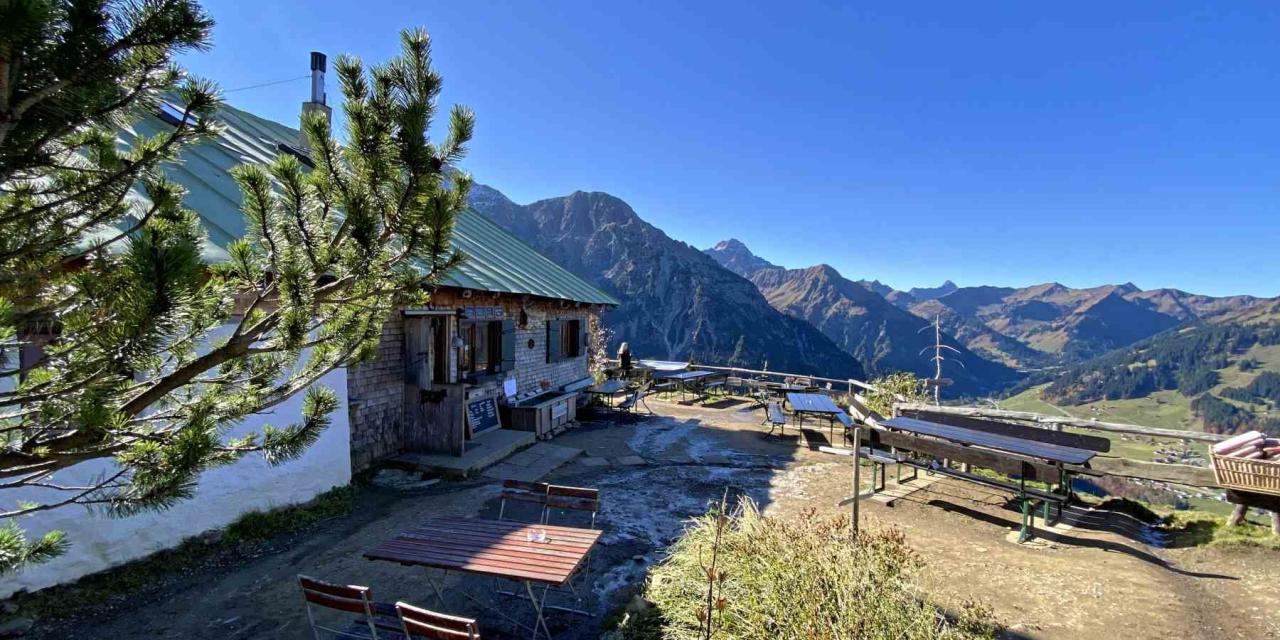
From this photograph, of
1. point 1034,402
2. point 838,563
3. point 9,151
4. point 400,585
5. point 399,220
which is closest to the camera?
point 9,151

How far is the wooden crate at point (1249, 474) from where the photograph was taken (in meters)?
5.49

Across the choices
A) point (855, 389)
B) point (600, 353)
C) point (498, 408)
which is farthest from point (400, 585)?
point (855, 389)

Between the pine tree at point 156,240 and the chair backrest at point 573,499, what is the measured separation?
8.34 ft

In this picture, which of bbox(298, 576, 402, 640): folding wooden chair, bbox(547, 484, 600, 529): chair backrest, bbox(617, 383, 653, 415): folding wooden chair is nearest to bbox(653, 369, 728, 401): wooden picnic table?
bbox(617, 383, 653, 415): folding wooden chair

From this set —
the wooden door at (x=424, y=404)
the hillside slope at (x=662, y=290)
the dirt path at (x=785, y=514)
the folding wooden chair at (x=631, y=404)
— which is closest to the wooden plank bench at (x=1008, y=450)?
the dirt path at (x=785, y=514)

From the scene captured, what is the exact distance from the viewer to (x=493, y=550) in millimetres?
4098

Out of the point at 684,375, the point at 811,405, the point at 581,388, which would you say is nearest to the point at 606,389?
the point at 581,388

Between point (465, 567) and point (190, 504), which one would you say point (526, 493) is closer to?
point (465, 567)

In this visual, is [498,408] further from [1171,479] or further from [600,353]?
[1171,479]

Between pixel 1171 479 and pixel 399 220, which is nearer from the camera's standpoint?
pixel 399 220

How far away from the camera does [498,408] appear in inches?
428

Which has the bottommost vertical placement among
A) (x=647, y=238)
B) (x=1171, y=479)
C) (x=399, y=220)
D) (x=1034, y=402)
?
(x=1034, y=402)

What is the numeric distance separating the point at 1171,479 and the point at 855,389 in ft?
36.3

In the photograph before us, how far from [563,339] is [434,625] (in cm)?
1178
